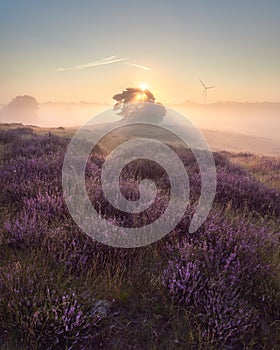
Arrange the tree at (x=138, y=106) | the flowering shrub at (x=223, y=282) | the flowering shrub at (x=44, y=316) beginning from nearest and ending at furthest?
1. the flowering shrub at (x=44, y=316)
2. the flowering shrub at (x=223, y=282)
3. the tree at (x=138, y=106)

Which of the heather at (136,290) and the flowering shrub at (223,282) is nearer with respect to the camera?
the heather at (136,290)

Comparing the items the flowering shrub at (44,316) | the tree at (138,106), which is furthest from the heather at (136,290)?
the tree at (138,106)

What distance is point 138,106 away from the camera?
5778cm

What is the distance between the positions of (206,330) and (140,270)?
0.76m

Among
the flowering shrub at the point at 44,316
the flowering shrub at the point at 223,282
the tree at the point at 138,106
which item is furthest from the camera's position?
the tree at the point at 138,106

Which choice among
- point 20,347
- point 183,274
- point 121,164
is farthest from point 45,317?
point 121,164

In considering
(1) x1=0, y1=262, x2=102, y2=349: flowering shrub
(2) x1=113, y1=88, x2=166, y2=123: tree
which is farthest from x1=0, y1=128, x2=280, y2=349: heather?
(2) x1=113, y1=88, x2=166, y2=123: tree

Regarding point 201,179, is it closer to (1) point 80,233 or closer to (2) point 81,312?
(1) point 80,233

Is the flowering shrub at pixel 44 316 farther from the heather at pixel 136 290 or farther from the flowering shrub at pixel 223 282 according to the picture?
the flowering shrub at pixel 223 282

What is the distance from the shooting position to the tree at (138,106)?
57.3 m

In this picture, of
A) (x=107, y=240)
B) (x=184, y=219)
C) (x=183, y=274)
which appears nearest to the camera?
(x=183, y=274)

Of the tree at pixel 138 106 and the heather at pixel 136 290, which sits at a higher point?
the tree at pixel 138 106

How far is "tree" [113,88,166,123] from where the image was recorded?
57.3 metres

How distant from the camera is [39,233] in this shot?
8.68ft
